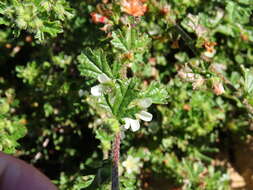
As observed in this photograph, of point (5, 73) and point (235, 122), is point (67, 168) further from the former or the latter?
point (235, 122)

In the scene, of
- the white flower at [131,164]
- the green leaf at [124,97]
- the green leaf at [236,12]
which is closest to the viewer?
the green leaf at [124,97]

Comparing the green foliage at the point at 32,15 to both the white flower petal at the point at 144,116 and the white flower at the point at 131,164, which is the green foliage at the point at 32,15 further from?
the white flower at the point at 131,164

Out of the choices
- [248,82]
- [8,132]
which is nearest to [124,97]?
[248,82]

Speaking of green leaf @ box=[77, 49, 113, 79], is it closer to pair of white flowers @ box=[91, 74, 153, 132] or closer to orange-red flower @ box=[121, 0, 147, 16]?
pair of white flowers @ box=[91, 74, 153, 132]

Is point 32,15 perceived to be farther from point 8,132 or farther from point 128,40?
point 8,132

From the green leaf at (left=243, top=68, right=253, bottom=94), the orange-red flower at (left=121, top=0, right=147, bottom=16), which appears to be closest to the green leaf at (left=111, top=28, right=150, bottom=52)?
the orange-red flower at (left=121, top=0, right=147, bottom=16)

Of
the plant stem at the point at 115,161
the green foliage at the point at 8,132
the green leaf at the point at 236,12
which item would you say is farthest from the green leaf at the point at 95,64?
the green leaf at the point at 236,12
